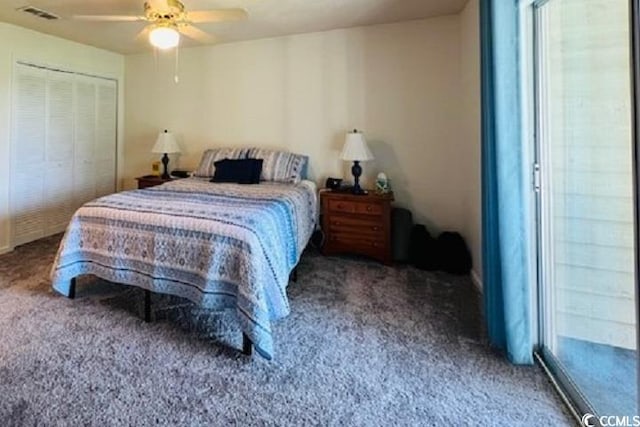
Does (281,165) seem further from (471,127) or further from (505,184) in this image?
(505,184)

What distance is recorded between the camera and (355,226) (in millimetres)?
3691

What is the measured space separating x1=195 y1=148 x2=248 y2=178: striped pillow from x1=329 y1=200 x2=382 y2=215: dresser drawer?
3.89ft

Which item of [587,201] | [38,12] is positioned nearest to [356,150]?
[587,201]

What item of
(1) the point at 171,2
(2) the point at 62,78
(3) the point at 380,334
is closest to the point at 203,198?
(1) the point at 171,2

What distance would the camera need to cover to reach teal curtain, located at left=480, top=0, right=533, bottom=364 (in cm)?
186

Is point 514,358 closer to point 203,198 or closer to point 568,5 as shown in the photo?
point 568,5

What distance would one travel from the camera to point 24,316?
248 cm

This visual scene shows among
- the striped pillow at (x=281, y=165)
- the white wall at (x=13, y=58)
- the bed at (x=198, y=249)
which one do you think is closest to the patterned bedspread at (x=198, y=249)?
the bed at (x=198, y=249)

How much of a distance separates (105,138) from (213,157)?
1845mm

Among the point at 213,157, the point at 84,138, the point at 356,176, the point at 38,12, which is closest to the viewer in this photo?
the point at 38,12

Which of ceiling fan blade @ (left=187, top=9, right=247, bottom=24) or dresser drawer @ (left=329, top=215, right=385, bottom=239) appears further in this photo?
dresser drawer @ (left=329, top=215, right=385, bottom=239)

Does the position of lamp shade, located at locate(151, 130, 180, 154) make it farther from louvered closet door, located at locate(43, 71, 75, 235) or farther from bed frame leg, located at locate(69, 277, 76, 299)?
bed frame leg, located at locate(69, 277, 76, 299)

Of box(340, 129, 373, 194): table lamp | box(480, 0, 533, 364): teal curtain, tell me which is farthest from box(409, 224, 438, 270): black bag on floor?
box(480, 0, 533, 364): teal curtain

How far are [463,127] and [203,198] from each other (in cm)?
243
